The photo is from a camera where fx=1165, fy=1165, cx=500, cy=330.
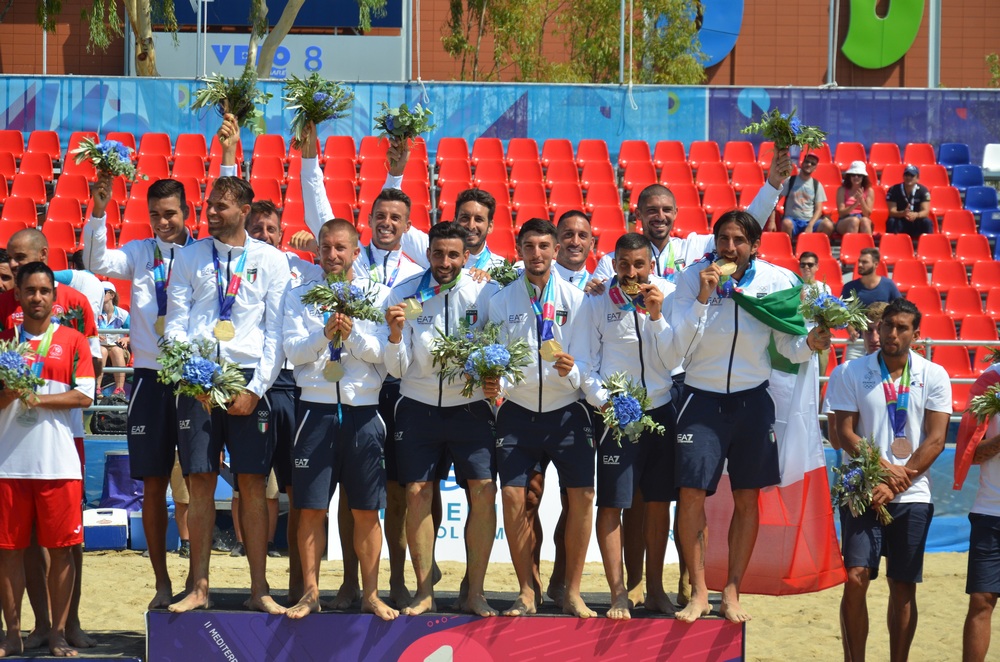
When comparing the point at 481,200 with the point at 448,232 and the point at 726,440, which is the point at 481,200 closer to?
the point at 448,232

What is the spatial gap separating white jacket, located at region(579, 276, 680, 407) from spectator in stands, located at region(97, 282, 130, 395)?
17.7 ft

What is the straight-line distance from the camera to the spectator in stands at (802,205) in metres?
13.5

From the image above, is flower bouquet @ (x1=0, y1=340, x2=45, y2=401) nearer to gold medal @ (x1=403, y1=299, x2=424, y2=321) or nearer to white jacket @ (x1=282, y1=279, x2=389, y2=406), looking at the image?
white jacket @ (x1=282, y1=279, x2=389, y2=406)

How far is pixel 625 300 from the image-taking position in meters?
6.23

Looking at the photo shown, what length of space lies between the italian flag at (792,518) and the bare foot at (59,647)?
3.65 m

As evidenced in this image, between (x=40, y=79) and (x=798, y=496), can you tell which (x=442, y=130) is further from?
(x=798, y=496)

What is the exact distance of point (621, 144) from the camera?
48.3 feet

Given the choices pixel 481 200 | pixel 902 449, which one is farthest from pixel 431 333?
pixel 902 449

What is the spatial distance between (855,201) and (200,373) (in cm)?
967

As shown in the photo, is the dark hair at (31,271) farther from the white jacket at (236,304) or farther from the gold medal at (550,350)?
the gold medal at (550,350)

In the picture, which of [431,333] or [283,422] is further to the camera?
[283,422]

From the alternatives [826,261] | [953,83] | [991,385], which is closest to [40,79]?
[826,261]

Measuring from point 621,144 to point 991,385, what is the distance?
28.9 feet

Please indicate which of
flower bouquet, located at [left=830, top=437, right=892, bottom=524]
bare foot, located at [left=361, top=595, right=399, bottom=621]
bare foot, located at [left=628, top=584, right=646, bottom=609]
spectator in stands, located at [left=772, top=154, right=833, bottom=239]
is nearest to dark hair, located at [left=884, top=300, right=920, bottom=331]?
flower bouquet, located at [left=830, top=437, right=892, bottom=524]
